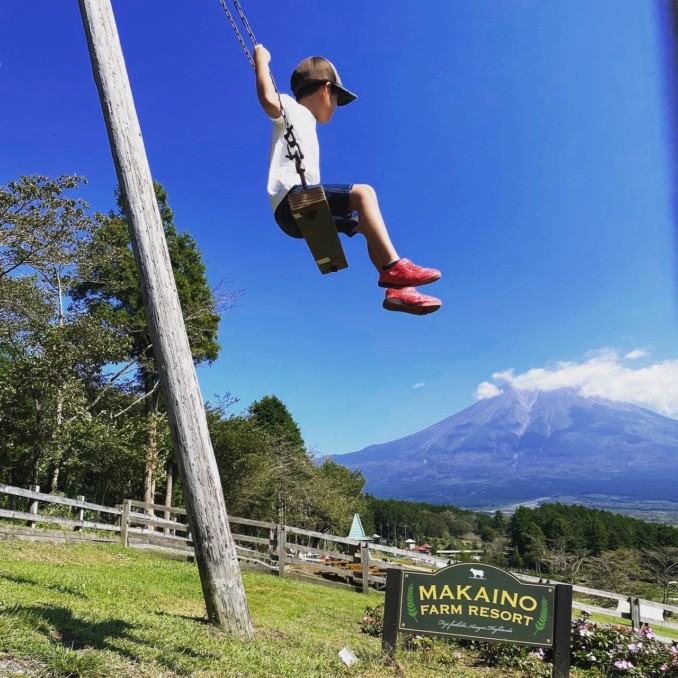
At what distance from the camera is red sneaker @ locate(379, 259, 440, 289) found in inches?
99.4

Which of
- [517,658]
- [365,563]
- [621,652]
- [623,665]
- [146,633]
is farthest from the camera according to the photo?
[365,563]

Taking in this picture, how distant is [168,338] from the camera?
433 centimetres

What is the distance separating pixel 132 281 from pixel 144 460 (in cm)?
659

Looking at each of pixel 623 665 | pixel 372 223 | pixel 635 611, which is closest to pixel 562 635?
pixel 623 665

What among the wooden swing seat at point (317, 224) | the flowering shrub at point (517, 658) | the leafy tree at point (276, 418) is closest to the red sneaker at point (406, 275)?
the wooden swing seat at point (317, 224)

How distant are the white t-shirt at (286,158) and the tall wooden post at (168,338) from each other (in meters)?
2.08

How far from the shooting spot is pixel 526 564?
61219 millimetres

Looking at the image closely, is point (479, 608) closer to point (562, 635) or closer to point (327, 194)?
point (562, 635)

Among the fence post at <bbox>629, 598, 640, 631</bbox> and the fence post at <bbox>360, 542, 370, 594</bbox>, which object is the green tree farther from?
the fence post at <bbox>629, 598, 640, 631</bbox>

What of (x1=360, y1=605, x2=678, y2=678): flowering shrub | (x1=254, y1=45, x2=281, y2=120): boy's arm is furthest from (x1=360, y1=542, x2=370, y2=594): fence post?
(x1=254, y1=45, x2=281, y2=120): boy's arm

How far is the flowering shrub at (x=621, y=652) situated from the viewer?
19.7 feet

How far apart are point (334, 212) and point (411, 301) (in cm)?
62

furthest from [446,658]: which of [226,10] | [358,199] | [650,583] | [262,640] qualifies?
[650,583]

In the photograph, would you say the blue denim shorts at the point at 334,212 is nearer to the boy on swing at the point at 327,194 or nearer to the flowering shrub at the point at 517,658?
the boy on swing at the point at 327,194
